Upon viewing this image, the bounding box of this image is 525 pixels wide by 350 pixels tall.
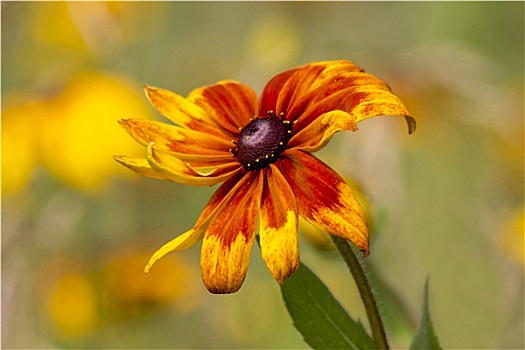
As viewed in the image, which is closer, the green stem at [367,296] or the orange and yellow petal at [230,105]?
the green stem at [367,296]

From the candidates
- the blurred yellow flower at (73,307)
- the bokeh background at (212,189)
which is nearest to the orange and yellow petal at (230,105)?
the bokeh background at (212,189)

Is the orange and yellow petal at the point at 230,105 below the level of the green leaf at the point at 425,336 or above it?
above

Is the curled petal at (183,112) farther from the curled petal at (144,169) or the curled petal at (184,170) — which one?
the curled petal at (144,169)

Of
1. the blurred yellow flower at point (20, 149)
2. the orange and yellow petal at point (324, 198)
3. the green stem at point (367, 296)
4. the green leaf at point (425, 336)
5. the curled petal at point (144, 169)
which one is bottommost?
the blurred yellow flower at point (20, 149)

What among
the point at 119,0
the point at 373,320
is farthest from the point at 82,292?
the point at 373,320

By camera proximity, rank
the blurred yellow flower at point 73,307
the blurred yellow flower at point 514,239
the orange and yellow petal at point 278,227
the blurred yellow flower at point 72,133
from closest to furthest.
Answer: the orange and yellow petal at point 278,227 → the blurred yellow flower at point 514,239 → the blurred yellow flower at point 72,133 → the blurred yellow flower at point 73,307

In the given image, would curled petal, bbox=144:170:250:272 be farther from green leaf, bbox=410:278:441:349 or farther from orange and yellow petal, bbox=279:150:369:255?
green leaf, bbox=410:278:441:349

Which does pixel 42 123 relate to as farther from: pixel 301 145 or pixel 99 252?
pixel 301 145

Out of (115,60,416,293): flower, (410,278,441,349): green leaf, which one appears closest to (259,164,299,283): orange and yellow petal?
(115,60,416,293): flower
